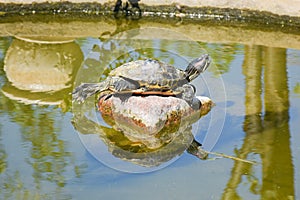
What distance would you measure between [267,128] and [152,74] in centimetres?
111

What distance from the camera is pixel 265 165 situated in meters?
4.61

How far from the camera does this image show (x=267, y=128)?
5.31 meters

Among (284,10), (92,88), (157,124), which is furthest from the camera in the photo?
(284,10)

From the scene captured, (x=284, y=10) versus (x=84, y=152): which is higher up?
(x=284, y=10)

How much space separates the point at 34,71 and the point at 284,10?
156 inches

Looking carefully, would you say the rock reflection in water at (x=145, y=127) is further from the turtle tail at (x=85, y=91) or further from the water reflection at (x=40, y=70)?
the water reflection at (x=40, y=70)

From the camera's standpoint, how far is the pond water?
4.24m

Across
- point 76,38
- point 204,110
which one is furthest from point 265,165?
point 76,38

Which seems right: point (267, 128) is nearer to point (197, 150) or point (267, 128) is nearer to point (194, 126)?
point (194, 126)

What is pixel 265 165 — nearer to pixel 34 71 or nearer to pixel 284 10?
pixel 34 71

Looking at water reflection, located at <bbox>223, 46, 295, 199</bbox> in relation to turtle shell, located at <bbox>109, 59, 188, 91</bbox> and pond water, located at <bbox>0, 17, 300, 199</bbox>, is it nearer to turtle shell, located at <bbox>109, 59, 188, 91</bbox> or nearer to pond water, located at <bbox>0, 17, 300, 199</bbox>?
pond water, located at <bbox>0, 17, 300, 199</bbox>

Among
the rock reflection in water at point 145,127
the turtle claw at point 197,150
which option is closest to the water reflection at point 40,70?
the rock reflection in water at point 145,127

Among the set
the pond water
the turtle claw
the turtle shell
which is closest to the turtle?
the turtle shell

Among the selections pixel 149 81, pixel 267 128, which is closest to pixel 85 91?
pixel 149 81
